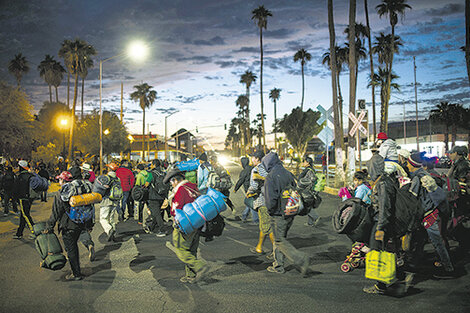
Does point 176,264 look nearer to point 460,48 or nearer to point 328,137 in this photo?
point 328,137

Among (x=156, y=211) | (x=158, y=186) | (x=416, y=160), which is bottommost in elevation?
(x=156, y=211)

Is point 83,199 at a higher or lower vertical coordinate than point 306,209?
higher

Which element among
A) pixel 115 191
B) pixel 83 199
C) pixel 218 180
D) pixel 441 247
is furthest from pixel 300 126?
pixel 83 199

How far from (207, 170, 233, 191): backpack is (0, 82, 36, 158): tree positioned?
73.8 feet

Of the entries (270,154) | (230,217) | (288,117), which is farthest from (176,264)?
(288,117)

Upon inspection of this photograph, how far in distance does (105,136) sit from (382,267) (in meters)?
57.9

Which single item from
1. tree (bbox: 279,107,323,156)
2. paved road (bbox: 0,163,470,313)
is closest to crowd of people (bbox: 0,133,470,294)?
paved road (bbox: 0,163,470,313)

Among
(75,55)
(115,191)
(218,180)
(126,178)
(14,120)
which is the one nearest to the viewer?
(115,191)

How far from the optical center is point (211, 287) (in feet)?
17.4

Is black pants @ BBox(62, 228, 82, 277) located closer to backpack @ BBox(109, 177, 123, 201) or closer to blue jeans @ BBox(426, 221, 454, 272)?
backpack @ BBox(109, 177, 123, 201)

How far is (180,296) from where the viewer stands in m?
4.98

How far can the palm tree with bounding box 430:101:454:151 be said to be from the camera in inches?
2320

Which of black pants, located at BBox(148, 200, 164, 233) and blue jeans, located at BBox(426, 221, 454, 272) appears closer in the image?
blue jeans, located at BBox(426, 221, 454, 272)

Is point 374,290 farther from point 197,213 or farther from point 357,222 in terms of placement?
point 197,213
